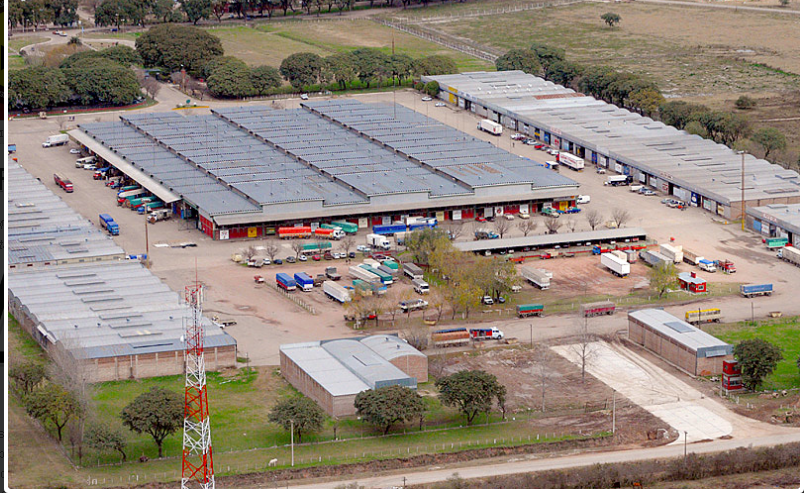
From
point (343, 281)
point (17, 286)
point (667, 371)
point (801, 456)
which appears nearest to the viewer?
point (801, 456)

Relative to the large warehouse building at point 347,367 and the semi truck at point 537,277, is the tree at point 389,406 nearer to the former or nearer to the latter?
the large warehouse building at point 347,367

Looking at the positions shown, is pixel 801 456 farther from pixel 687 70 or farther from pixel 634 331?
pixel 687 70

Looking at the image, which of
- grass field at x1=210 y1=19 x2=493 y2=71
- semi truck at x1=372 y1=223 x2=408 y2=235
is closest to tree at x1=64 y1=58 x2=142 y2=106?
grass field at x1=210 y1=19 x2=493 y2=71

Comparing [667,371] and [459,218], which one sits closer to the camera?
[667,371]

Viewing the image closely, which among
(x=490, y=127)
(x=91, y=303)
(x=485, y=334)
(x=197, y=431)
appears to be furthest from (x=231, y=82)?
(x=197, y=431)

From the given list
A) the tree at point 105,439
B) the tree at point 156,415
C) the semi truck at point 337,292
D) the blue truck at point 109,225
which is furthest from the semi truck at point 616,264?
the tree at point 105,439

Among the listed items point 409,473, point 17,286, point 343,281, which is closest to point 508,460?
point 409,473
